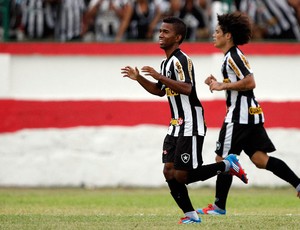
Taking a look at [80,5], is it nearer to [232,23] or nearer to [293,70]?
[293,70]

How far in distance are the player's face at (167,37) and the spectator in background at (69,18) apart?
6.47 m

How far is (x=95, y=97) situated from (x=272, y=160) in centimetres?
646

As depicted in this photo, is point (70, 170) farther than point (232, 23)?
Yes

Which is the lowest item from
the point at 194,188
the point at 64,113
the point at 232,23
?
the point at 194,188

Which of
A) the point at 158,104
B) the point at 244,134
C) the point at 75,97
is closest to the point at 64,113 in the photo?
the point at 75,97

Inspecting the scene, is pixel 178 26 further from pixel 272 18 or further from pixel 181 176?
pixel 272 18

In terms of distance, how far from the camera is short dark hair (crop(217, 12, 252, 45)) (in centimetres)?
1048

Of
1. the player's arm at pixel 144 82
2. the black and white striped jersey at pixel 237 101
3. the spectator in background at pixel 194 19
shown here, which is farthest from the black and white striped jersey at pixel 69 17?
the player's arm at pixel 144 82

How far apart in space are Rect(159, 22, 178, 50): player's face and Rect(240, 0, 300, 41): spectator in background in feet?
21.5

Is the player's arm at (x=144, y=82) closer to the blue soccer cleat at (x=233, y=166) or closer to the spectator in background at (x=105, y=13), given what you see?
the blue soccer cleat at (x=233, y=166)

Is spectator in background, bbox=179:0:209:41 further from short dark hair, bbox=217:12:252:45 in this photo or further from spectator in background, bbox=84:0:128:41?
short dark hair, bbox=217:12:252:45

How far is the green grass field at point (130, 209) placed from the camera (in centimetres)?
895

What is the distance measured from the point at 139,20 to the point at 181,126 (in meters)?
6.78

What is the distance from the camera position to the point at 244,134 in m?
10.5
